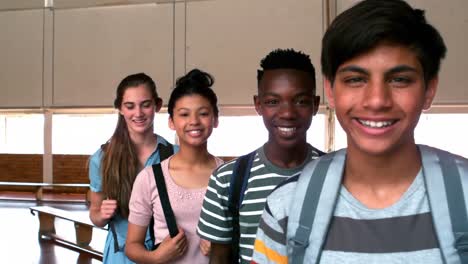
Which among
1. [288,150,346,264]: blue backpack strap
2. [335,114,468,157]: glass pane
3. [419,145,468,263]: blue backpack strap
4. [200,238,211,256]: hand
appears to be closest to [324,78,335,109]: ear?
[288,150,346,264]: blue backpack strap

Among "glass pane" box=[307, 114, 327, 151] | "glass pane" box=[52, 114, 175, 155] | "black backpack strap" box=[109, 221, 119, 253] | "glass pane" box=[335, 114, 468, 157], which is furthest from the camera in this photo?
"glass pane" box=[52, 114, 175, 155]

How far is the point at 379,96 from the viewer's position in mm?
1025

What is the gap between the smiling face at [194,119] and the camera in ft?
7.40

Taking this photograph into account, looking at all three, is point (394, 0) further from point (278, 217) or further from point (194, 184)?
point (194, 184)

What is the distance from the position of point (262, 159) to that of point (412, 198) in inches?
29.6

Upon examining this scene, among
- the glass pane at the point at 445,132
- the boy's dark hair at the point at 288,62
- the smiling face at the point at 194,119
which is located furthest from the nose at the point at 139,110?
the glass pane at the point at 445,132

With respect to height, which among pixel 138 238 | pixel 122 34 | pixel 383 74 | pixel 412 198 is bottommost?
pixel 138 238

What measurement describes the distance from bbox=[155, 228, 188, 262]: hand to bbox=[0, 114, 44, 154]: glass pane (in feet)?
35.6

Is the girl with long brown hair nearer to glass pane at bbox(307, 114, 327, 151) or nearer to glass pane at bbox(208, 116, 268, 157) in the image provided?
glass pane at bbox(307, 114, 327, 151)

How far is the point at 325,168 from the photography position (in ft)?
3.70

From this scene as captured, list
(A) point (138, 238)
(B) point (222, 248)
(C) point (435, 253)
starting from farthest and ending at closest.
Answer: (A) point (138, 238), (B) point (222, 248), (C) point (435, 253)

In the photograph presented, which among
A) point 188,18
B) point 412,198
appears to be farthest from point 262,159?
point 188,18

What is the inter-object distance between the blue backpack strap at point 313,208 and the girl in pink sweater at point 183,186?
980 millimetres

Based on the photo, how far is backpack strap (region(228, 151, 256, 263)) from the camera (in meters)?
1.66
